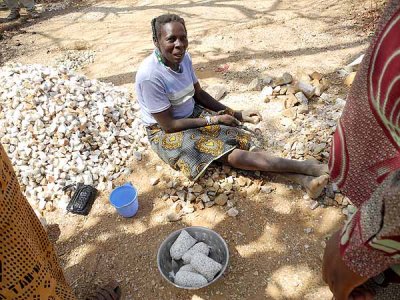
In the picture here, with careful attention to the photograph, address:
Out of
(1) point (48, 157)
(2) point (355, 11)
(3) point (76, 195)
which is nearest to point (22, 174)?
(1) point (48, 157)

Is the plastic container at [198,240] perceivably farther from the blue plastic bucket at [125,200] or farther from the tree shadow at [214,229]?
the blue plastic bucket at [125,200]

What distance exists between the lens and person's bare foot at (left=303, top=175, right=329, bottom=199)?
2.47 m

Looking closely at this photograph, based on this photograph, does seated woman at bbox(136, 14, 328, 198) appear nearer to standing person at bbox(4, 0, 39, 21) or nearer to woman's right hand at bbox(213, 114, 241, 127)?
woman's right hand at bbox(213, 114, 241, 127)

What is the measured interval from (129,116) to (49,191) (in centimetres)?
110

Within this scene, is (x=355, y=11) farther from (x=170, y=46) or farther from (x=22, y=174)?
(x=22, y=174)

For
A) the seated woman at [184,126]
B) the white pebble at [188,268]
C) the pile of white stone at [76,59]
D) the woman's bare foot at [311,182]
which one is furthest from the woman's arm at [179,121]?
the pile of white stone at [76,59]

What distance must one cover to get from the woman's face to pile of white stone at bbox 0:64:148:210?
0.99 metres

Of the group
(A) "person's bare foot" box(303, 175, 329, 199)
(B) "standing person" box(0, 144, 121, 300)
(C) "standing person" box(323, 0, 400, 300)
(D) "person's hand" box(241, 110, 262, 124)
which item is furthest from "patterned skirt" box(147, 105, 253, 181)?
(C) "standing person" box(323, 0, 400, 300)

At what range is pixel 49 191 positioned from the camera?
9.72 ft

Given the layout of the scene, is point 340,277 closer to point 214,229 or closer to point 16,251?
point 16,251

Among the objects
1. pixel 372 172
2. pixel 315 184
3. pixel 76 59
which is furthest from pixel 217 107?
pixel 76 59

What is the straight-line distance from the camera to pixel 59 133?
3.17m

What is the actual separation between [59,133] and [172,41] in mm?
1392

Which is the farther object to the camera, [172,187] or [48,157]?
[48,157]
